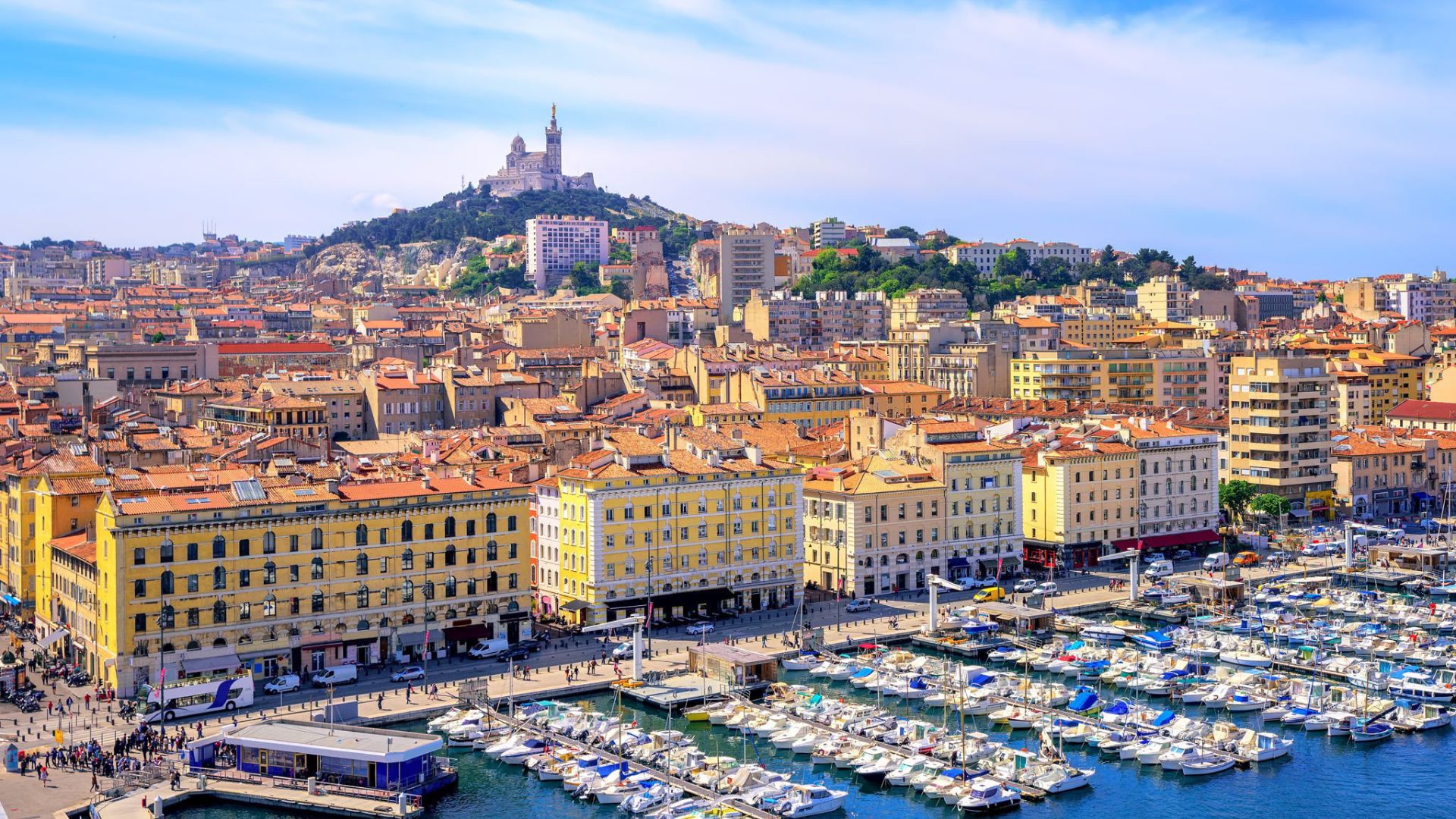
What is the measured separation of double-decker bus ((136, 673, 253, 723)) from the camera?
5203 cm

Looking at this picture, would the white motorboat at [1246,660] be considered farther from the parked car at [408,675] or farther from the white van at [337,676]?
the white van at [337,676]

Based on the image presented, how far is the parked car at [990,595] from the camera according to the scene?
70562mm

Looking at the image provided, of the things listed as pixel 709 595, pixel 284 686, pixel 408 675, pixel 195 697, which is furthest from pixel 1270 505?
pixel 195 697

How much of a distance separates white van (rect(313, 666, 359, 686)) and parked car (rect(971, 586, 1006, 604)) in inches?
1024

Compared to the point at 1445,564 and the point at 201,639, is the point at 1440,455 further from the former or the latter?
the point at 201,639

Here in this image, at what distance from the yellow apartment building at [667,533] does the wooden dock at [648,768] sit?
12.1 metres

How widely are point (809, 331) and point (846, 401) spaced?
192 ft

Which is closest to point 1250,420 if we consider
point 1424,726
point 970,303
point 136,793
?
point 1424,726

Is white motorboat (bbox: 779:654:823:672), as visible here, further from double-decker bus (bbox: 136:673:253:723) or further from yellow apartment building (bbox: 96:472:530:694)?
double-decker bus (bbox: 136:673:253:723)

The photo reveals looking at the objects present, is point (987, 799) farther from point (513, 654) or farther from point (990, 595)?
point (990, 595)

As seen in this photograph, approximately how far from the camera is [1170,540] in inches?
3260

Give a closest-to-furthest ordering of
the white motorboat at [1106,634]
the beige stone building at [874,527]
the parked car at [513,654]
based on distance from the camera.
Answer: the parked car at [513,654] < the white motorboat at [1106,634] < the beige stone building at [874,527]

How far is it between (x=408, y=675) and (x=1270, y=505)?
163 ft

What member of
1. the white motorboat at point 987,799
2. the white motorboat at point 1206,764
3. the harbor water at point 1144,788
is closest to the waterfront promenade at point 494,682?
the harbor water at point 1144,788
